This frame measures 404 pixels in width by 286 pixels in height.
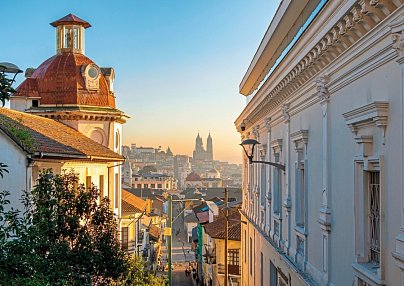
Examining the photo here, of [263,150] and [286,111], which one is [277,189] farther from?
[286,111]

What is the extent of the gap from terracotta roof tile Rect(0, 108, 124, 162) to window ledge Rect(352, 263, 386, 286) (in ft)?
26.9

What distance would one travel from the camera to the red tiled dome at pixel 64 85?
2636 cm

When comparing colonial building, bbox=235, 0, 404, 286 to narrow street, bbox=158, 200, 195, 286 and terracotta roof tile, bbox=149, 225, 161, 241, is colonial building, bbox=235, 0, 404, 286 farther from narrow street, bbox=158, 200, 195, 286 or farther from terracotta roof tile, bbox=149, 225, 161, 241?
terracotta roof tile, bbox=149, 225, 161, 241

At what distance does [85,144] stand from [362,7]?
16250 mm

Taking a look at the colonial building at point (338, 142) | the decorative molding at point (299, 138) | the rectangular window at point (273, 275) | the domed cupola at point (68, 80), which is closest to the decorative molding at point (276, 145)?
the colonial building at point (338, 142)

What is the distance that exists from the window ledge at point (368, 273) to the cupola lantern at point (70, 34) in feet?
76.4

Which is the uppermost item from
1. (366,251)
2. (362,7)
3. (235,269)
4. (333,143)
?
(362,7)

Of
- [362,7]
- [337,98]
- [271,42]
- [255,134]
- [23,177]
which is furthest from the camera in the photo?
[255,134]

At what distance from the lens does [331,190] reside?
364 inches

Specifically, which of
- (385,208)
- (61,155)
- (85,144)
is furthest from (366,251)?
(85,144)

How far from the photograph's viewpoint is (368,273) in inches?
279

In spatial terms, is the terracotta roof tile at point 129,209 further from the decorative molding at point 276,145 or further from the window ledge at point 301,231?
the window ledge at point 301,231

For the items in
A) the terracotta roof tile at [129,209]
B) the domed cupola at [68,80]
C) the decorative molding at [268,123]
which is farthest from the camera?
the terracotta roof tile at [129,209]

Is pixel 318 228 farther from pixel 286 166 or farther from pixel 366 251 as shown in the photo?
pixel 286 166
